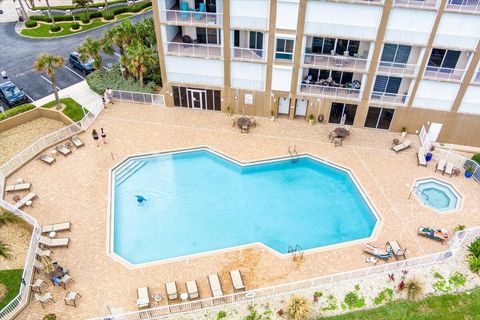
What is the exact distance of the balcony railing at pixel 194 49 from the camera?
34.5m

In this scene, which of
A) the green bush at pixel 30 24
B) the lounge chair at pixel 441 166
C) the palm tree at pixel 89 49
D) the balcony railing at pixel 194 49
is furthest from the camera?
the green bush at pixel 30 24

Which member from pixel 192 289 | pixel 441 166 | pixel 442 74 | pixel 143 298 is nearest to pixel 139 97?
pixel 143 298

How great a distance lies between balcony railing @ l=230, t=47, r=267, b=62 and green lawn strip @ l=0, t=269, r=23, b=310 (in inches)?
898

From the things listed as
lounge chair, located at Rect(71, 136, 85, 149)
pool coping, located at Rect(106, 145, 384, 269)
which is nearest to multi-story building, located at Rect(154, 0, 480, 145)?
pool coping, located at Rect(106, 145, 384, 269)

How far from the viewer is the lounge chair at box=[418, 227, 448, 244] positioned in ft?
85.1

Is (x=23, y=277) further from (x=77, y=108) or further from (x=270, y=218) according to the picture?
(x=77, y=108)

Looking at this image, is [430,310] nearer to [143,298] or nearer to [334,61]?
[143,298]

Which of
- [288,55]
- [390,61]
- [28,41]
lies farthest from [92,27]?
[390,61]

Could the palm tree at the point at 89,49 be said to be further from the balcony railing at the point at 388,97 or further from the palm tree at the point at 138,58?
the balcony railing at the point at 388,97

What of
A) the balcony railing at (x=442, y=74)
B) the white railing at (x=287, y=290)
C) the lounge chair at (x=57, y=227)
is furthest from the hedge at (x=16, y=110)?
the balcony railing at (x=442, y=74)

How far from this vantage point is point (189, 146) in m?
34.1

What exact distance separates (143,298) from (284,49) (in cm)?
2225

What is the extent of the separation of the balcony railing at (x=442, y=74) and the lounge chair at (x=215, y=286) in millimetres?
23258

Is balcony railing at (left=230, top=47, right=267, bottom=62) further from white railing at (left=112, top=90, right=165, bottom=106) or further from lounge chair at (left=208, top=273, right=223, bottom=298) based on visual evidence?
lounge chair at (left=208, top=273, right=223, bottom=298)
